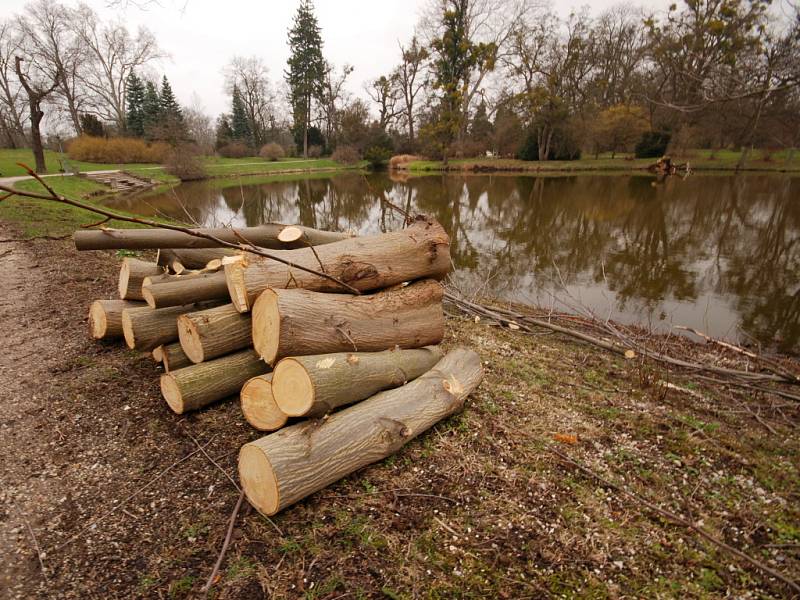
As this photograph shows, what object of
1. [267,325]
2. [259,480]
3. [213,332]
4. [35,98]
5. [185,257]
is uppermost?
[35,98]

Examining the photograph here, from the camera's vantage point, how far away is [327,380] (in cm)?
263

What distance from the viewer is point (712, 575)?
2.14 m

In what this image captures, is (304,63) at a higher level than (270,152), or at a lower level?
higher

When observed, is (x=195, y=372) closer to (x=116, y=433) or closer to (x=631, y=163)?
(x=116, y=433)

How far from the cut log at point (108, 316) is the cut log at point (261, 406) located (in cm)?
197

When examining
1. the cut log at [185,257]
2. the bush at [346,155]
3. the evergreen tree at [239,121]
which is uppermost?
the evergreen tree at [239,121]

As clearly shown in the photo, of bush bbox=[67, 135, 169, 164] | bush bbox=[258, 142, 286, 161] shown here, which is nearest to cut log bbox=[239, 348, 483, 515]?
bush bbox=[67, 135, 169, 164]

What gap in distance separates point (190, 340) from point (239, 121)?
54.4 metres

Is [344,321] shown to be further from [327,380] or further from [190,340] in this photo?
[190,340]

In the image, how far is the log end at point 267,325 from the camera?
288cm

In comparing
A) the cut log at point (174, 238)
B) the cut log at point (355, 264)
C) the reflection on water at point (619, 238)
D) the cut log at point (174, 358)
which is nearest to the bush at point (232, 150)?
the reflection on water at point (619, 238)

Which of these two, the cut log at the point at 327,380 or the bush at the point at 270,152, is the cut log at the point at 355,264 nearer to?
the cut log at the point at 327,380

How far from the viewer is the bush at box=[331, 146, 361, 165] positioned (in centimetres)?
4188

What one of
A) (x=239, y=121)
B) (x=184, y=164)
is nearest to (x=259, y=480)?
(x=184, y=164)
